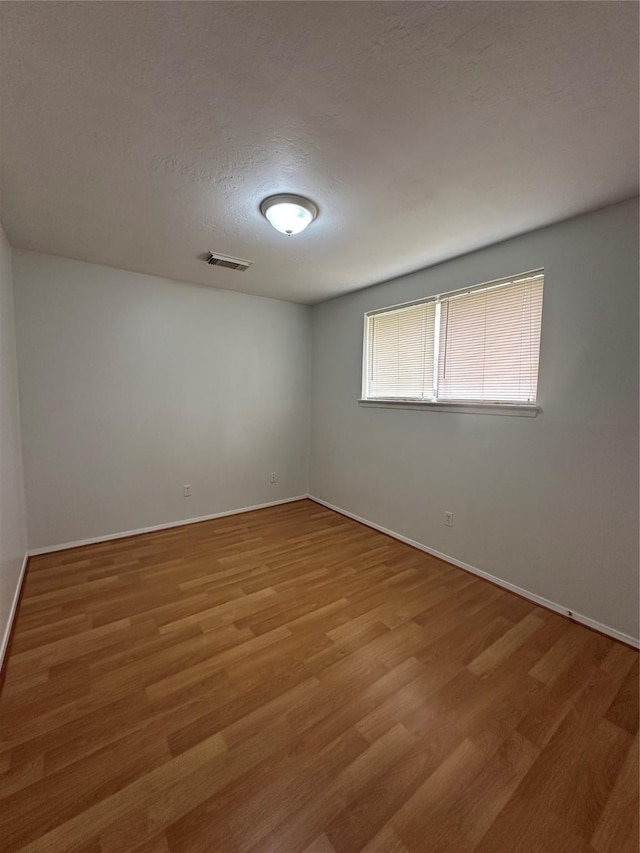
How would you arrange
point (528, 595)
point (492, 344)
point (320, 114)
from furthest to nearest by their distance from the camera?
1. point (492, 344)
2. point (528, 595)
3. point (320, 114)

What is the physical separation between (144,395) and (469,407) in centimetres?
296

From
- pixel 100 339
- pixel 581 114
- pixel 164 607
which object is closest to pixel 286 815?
pixel 164 607

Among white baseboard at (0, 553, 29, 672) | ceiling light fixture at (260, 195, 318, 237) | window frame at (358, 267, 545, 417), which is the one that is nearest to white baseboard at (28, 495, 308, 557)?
white baseboard at (0, 553, 29, 672)

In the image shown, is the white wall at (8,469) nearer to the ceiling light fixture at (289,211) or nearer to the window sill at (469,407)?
the ceiling light fixture at (289,211)

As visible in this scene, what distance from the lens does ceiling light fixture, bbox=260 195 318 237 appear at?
1.85 meters

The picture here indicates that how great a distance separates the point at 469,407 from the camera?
104 inches

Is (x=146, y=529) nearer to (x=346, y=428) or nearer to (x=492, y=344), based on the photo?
(x=346, y=428)

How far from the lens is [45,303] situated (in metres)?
2.71

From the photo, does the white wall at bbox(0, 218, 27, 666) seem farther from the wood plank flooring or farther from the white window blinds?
the white window blinds

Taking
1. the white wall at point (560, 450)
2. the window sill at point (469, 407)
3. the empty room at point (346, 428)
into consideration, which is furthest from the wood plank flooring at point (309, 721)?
the window sill at point (469, 407)

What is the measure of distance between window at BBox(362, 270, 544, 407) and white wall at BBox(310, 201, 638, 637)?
103mm

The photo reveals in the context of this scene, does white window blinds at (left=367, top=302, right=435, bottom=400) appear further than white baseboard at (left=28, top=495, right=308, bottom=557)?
Yes

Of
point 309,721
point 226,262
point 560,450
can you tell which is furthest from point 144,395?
point 560,450

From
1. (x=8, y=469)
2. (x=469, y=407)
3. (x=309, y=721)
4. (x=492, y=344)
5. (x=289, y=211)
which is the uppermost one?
(x=289, y=211)
